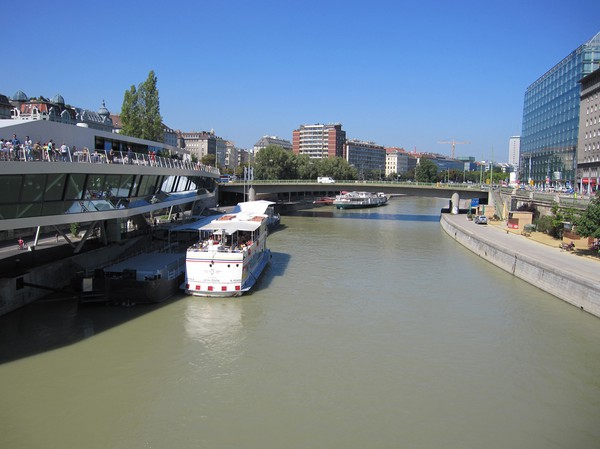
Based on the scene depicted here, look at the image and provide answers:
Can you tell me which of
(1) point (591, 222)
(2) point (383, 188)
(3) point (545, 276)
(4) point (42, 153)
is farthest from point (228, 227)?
(2) point (383, 188)

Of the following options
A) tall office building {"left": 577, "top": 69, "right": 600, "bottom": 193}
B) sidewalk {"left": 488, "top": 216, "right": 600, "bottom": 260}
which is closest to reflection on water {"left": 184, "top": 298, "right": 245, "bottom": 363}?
sidewalk {"left": 488, "top": 216, "right": 600, "bottom": 260}

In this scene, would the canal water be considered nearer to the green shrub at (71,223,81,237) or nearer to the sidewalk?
the sidewalk

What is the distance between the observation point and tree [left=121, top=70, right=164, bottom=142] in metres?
59.4

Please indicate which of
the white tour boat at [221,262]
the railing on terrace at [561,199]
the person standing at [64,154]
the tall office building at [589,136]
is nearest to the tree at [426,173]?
the tall office building at [589,136]

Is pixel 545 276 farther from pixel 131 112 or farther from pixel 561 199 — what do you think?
pixel 131 112

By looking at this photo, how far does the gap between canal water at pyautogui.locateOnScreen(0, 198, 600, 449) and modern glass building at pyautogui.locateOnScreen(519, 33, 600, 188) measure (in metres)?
50.4

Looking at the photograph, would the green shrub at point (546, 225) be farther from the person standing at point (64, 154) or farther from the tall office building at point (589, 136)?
the person standing at point (64, 154)

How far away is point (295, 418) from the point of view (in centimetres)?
1229

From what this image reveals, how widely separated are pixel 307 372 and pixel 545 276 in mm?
16514

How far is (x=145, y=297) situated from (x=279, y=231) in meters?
30.8

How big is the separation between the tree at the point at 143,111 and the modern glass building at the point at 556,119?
52.0m

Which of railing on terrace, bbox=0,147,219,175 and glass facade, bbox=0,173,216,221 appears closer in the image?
railing on terrace, bbox=0,147,219,175

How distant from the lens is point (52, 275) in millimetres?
22031

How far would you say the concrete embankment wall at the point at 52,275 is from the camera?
63.5 feet
